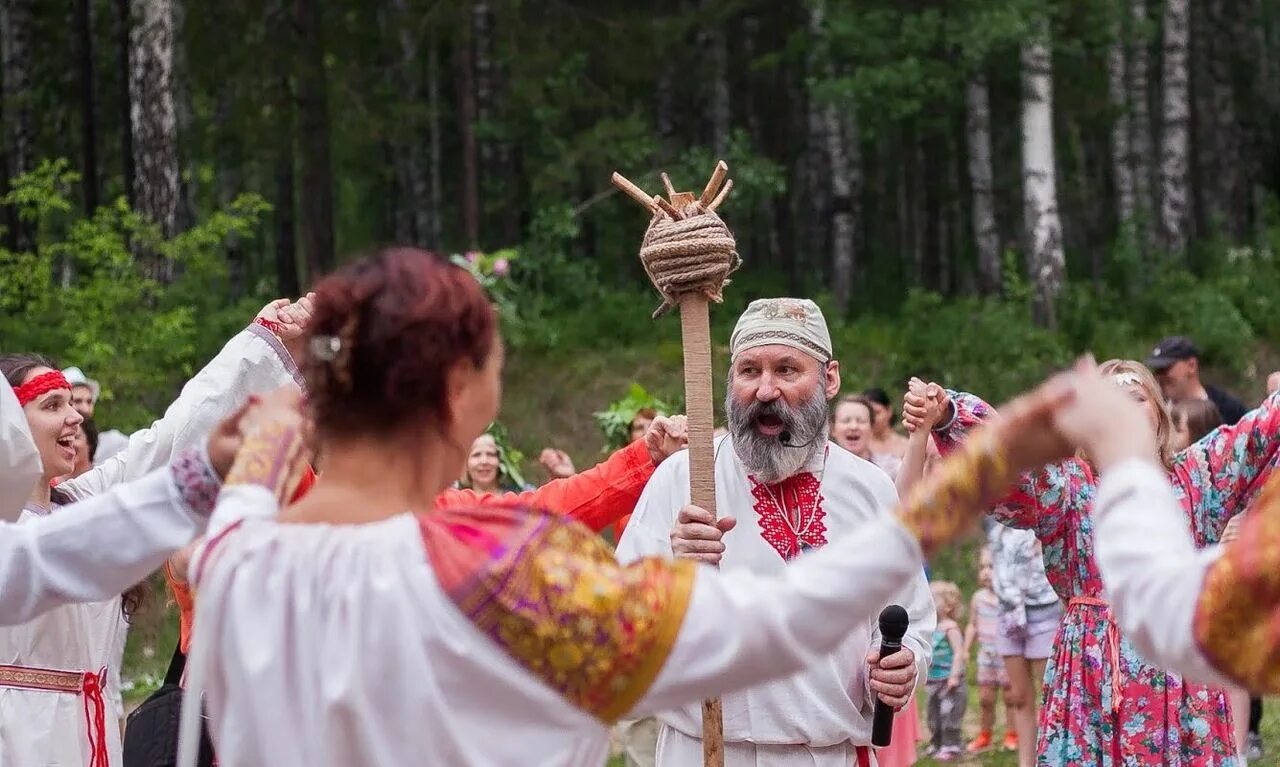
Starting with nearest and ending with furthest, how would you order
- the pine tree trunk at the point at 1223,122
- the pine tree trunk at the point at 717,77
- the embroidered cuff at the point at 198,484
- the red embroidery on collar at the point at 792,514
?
the embroidered cuff at the point at 198,484
the red embroidery on collar at the point at 792,514
the pine tree trunk at the point at 1223,122
the pine tree trunk at the point at 717,77

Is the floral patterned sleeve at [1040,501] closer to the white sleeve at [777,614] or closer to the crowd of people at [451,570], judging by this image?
the crowd of people at [451,570]

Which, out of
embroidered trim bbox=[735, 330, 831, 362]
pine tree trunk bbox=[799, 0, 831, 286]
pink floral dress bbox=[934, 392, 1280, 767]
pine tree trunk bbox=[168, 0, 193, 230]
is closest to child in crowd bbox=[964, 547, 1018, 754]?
pink floral dress bbox=[934, 392, 1280, 767]

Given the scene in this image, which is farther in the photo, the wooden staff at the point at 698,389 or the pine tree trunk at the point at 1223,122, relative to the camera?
the pine tree trunk at the point at 1223,122

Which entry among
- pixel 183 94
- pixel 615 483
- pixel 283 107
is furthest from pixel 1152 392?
pixel 183 94

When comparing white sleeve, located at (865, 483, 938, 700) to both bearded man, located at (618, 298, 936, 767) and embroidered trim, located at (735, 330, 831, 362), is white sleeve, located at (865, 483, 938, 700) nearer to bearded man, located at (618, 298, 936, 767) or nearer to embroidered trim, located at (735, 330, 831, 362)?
bearded man, located at (618, 298, 936, 767)

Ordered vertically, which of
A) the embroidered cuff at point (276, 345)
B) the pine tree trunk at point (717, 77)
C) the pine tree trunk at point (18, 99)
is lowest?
the embroidered cuff at point (276, 345)

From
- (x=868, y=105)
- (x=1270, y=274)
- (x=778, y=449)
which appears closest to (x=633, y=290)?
(x=868, y=105)

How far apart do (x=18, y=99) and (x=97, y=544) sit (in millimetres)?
20947

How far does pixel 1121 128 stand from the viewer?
27.8 meters

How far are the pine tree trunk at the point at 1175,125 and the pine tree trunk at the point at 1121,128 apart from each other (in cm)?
88

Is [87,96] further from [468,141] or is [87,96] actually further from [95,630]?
[95,630]

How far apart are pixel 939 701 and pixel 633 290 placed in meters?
14.2

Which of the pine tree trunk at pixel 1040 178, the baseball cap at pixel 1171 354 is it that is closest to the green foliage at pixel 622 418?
the baseball cap at pixel 1171 354

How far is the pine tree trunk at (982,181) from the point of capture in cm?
2447
